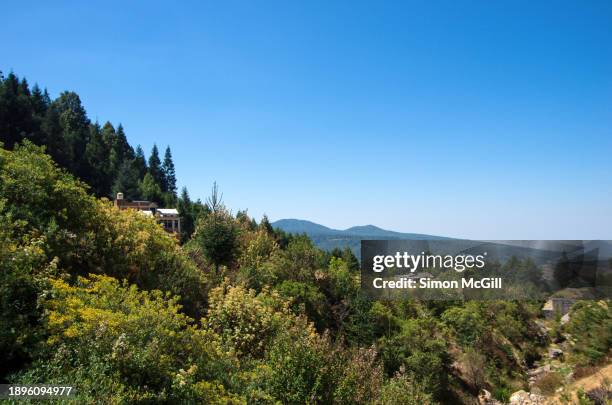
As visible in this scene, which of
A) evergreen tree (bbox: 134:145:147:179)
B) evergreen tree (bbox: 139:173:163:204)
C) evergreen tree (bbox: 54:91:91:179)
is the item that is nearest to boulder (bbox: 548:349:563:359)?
evergreen tree (bbox: 54:91:91:179)

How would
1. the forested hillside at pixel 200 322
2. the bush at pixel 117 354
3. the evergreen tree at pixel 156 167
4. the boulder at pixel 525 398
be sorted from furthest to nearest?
the evergreen tree at pixel 156 167
the boulder at pixel 525 398
the forested hillside at pixel 200 322
the bush at pixel 117 354

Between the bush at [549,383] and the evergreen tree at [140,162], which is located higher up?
the evergreen tree at [140,162]

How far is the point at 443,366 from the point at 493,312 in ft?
37.0

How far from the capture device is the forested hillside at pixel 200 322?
5875mm

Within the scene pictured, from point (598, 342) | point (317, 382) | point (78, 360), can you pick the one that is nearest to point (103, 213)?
point (78, 360)

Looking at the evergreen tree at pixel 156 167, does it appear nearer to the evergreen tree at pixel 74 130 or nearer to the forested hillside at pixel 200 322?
the evergreen tree at pixel 74 130

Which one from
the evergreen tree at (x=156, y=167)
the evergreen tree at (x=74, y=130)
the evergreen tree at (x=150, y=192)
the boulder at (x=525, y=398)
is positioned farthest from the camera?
the evergreen tree at (x=156, y=167)

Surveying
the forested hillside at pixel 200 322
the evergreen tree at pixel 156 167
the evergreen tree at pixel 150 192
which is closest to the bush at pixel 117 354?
the forested hillside at pixel 200 322

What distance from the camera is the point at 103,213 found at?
1174 cm

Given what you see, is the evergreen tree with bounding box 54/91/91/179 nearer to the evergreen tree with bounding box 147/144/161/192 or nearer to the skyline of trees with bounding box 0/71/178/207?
the skyline of trees with bounding box 0/71/178/207

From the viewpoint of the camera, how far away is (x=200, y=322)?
11.7 meters

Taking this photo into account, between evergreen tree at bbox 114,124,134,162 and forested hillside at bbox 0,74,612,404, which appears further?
evergreen tree at bbox 114,124,134,162

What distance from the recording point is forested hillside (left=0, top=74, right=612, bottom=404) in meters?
5.88

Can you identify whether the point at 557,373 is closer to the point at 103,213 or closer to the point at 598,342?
the point at 598,342
